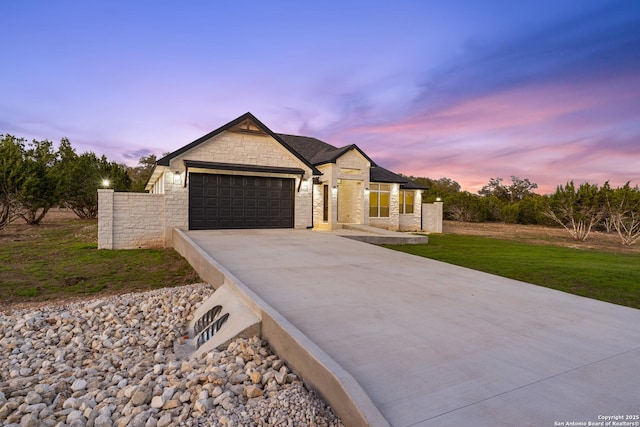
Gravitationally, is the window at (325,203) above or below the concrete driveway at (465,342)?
above

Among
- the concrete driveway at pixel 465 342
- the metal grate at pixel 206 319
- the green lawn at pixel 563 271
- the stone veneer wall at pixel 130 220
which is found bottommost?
the metal grate at pixel 206 319

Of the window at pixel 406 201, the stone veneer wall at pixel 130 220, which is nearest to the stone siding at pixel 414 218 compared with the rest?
the window at pixel 406 201

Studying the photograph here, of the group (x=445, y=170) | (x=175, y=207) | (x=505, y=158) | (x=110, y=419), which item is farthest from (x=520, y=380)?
(x=445, y=170)

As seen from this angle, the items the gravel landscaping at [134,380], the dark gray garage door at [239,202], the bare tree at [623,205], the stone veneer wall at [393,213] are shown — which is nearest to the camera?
the gravel landscaping at [134,380]

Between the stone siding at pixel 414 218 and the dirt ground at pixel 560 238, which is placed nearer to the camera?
the dirt ground at pixel 560 238

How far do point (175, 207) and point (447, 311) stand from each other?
450 inches

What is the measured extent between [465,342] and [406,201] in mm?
18542

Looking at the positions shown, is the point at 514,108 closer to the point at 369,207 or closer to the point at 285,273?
the point at 369,207

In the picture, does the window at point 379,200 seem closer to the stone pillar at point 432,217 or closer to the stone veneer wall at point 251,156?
the stone pillar at point 432,217

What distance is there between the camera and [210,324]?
438 centimetres

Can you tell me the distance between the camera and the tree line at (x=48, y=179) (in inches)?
620

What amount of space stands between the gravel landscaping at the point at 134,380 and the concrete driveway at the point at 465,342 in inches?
21.6

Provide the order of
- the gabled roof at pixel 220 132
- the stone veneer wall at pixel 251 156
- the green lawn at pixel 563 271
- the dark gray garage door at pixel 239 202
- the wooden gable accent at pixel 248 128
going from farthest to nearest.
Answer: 1. the wooden gable accent at pixel 248 128
2. the dark gray garage door at pixel 239 202
3. the stone veneer wall at pixel 251 156
4. the gabled roof at pixel 220 132
5. the green lawn at pixel 563 271

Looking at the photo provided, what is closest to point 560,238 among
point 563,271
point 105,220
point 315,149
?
point 563,271
